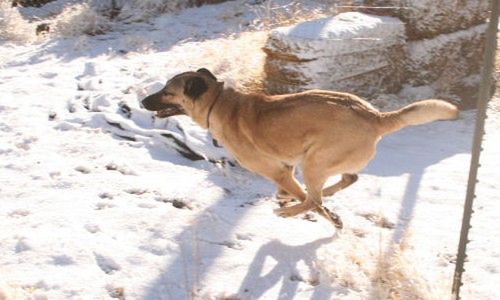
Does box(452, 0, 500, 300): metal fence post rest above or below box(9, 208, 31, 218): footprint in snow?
above

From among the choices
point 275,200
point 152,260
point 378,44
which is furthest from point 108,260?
point 378,44

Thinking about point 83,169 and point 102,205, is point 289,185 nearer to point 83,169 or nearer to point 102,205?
point 102,205

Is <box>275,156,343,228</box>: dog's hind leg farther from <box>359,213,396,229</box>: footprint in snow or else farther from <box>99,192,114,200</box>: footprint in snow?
<box>99,192,114,200</box>: footprint in snow

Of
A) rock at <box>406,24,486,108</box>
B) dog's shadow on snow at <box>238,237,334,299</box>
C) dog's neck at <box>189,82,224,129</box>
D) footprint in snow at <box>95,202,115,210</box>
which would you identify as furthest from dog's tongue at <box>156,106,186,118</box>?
A: rock at <box>406,24,486,108</box>

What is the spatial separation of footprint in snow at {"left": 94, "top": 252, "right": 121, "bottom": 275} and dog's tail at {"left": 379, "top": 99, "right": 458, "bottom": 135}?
2129 mm

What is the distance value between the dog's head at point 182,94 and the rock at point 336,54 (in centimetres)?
206

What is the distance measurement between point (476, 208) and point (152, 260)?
281cm

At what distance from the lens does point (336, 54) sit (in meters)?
6.77

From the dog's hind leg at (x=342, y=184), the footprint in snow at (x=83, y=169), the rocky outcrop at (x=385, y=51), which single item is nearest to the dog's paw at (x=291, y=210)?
the dog's hind leg at (x=342, y=184)

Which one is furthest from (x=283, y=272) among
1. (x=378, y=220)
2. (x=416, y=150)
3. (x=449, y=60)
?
(x=449, y=60)

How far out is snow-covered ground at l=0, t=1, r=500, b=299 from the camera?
11.5 feet

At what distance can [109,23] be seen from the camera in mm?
10219

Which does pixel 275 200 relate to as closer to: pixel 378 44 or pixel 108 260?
pixel 108 260

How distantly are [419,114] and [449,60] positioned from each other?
12.8ft
